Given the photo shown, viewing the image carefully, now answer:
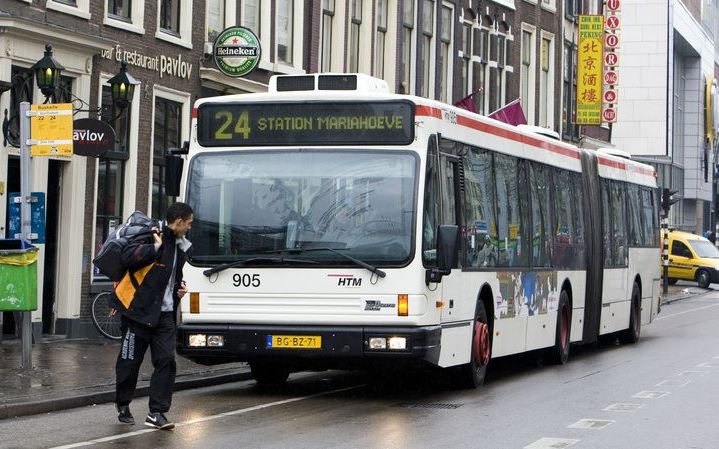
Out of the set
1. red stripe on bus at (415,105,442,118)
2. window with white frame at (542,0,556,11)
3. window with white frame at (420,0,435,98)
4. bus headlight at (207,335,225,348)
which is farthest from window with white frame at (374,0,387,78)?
bus headlight at (207,335,225,348)

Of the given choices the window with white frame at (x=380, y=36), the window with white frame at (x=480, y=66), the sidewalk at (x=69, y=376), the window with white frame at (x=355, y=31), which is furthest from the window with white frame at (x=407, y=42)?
the sidewalk at (x=69, y=376)

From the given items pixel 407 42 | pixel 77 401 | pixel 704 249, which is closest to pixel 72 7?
pixel 77 401

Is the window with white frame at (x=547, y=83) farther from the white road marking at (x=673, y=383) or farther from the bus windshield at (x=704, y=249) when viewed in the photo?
the white road marking at (x=673, y=383)

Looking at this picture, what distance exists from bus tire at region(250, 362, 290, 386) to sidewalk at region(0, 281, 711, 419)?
0.65 metres

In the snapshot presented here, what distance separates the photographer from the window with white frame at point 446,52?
3997 centimetres

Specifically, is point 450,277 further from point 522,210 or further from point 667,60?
point 667,60

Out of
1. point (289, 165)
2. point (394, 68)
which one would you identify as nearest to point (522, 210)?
point (289, 165)

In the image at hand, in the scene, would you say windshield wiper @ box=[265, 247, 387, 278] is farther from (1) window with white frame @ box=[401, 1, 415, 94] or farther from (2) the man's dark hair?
(1) window with white frame @ box=[401, 1, 415, 94]

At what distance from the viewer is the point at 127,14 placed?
81.7ft

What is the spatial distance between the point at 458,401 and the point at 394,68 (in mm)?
→ 21622

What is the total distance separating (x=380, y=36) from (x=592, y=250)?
46.7ft

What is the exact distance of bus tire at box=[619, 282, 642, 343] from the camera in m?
25.6

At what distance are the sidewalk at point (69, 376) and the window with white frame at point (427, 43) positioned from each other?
58.1 ft

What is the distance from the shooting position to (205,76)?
88.4 feet
